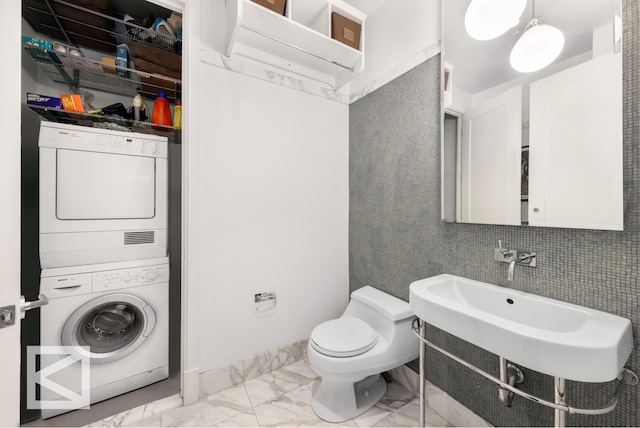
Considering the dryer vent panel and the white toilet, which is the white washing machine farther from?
the white toilet

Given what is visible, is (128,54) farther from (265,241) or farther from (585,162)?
(585,162)

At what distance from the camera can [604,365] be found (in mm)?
694

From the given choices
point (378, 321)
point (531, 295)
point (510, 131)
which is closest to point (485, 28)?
point (510, 131)

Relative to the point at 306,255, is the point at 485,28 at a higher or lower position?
higher

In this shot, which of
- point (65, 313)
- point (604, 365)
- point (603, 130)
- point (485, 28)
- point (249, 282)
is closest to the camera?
point (604, 365)

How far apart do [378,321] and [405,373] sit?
1.47 feet

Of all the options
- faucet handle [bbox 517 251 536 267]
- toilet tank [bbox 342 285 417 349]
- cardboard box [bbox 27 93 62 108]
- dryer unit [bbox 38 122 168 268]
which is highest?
cardboard box [bbox 27 93 62 108]

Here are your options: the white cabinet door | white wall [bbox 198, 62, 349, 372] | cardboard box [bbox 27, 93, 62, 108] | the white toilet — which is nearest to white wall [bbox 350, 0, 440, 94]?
white wall [bbox 198, 62, 349, 372]

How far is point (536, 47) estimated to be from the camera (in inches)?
43.8

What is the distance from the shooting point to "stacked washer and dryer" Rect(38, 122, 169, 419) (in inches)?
56.9

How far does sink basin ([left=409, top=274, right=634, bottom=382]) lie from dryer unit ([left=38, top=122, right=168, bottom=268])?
68.6 inches

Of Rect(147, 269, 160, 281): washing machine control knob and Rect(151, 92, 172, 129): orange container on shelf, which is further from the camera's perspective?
Rect(151, 92, 172, 129): orange container on shelf

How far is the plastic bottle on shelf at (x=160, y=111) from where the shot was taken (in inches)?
76.0

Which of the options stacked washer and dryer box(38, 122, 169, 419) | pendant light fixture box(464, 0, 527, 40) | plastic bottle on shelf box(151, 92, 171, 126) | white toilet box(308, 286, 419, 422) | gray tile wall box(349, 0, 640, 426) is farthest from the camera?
plastic bottle on shelf box(151, 92, 171, 126)
